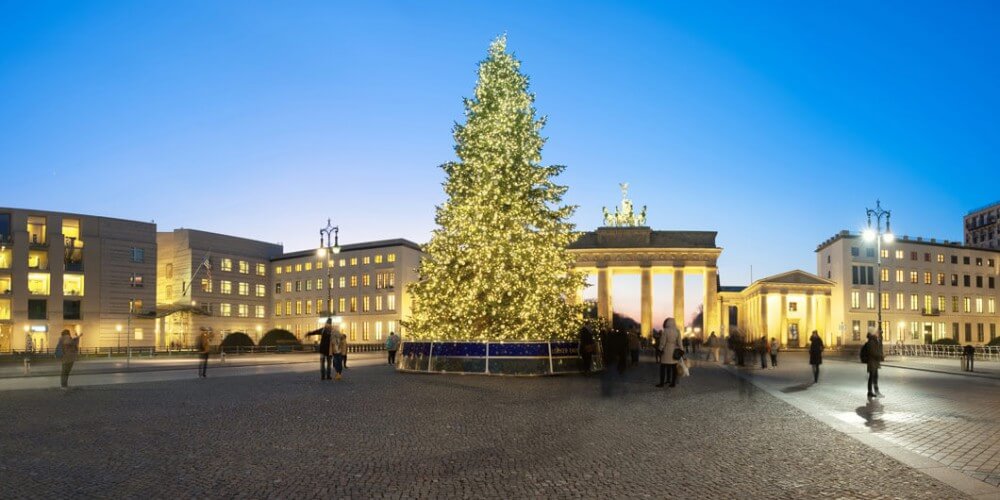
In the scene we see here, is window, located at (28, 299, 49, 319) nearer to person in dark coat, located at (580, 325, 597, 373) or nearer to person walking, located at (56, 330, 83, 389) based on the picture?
person walking, located at (56, 330, 83, 389)

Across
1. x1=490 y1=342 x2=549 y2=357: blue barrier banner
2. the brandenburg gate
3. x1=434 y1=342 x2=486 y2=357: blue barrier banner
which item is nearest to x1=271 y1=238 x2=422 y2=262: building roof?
the brandenburg gate

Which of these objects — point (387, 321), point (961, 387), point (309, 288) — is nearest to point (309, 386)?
point (961, 387)

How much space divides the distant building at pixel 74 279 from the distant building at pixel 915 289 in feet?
270

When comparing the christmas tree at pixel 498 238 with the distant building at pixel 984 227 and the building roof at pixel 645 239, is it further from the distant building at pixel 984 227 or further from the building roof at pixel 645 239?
the distant building at pixel 984 227

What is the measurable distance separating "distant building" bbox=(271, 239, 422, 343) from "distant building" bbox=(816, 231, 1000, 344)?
5549 cm

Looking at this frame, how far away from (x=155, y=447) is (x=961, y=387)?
80.4ft

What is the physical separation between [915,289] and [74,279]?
330 ft

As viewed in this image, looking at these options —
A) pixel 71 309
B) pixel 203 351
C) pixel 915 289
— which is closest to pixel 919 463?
pixel 203 351

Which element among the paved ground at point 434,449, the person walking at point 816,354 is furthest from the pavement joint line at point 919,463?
the person walking at point 816,354

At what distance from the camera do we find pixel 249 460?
9.56 metres

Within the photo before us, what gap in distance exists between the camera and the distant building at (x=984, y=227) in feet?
443

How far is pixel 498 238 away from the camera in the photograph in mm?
31250

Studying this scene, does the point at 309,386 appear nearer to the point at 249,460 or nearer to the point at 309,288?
the point at 249,460

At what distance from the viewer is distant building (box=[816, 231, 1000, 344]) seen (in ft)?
330
